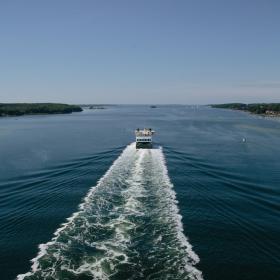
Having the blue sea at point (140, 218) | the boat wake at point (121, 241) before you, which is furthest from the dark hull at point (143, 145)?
the boat wake at point (121, 241)

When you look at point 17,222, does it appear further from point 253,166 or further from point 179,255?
point 253,166

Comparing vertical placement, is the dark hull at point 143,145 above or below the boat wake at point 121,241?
above

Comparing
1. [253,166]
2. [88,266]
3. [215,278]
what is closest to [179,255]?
[215,278]

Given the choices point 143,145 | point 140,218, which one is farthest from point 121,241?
point 143,145

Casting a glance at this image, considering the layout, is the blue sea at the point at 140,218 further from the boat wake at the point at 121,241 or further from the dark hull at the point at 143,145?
the dark hull at the point at 143,145

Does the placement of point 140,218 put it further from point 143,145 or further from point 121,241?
point 143,145

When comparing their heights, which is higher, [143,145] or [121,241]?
[143,145]

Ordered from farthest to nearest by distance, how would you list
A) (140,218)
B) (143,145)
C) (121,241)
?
1. (143,145)
2. (140,218)
3. (121,241)
